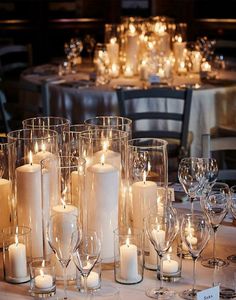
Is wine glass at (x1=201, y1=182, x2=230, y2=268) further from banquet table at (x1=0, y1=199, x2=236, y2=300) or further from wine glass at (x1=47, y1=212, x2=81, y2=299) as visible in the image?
wine glass at (x1=47, y1=212, x2=81, y2=299)

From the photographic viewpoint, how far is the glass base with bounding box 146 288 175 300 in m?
1.66

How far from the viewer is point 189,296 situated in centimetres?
166

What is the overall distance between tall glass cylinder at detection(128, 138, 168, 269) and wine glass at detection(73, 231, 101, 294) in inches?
8.6

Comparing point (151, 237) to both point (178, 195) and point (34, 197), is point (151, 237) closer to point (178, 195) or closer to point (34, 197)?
point (34, 197)

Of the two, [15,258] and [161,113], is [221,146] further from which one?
[15,258]

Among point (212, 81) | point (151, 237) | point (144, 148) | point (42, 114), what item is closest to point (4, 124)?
point (42, 114)

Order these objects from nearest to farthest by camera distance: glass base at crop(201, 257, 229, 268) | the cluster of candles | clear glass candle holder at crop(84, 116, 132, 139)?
1. glass base at crop(201, 257, 229, 268)
2. clear glass candle holder at crop(84, 116, 132, 139)
3. the cluster of candles

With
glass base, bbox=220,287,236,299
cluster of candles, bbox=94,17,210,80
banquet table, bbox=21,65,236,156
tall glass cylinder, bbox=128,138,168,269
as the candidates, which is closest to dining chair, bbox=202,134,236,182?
tall glass cylinder, bbox=128,138,168,269

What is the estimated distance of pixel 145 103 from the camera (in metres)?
4.40

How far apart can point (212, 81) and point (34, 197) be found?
3.00 metres

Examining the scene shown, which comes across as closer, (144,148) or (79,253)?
(79,253)

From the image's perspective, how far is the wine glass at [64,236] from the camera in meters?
1.62

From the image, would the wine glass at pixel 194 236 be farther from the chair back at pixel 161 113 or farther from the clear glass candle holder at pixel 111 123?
the chair back at pixel 161 113

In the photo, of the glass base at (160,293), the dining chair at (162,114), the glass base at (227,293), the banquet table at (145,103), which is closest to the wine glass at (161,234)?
the glass base at (160,293)
